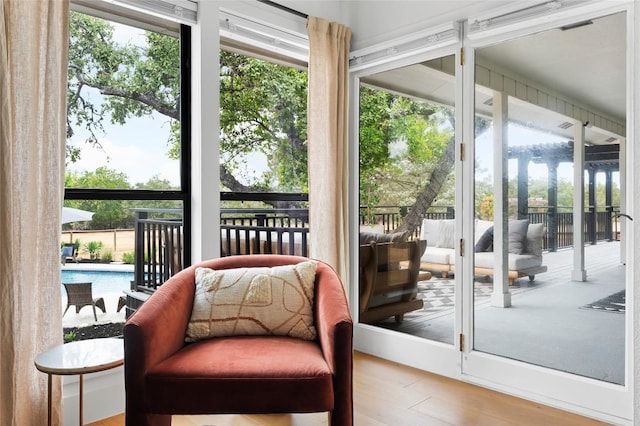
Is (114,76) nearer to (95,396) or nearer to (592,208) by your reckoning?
(95,396)

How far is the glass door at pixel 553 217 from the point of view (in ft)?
7.52

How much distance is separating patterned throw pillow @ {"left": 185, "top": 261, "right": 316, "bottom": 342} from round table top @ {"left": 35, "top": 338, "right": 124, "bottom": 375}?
0.33 metres

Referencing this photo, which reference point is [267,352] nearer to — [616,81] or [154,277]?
[154,277]

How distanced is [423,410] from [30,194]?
219 cm

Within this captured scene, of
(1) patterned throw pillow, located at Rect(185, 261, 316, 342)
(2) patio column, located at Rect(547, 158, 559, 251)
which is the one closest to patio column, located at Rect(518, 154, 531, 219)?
(2) patio column, located at Rect(547, 158, 559, 251)

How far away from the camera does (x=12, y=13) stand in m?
1.90

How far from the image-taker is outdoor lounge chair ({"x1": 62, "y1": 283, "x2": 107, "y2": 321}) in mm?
2357

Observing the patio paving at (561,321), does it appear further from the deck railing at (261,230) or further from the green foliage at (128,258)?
the green foliage at (128,258)

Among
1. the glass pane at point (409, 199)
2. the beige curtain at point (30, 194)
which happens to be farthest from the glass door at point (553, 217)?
the beige curtain at point (30, 194)

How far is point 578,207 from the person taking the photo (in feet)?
7.95

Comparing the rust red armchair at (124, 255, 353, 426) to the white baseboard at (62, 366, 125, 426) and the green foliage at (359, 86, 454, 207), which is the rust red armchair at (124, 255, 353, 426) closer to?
the white baseboard at (62, 366, 125, 426)

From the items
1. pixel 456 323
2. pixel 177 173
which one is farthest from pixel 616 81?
pixel 177 173

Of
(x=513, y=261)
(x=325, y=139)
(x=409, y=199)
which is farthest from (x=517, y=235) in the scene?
(x=325, y=139)

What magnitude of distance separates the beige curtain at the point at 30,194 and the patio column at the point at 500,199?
7.70 feet
